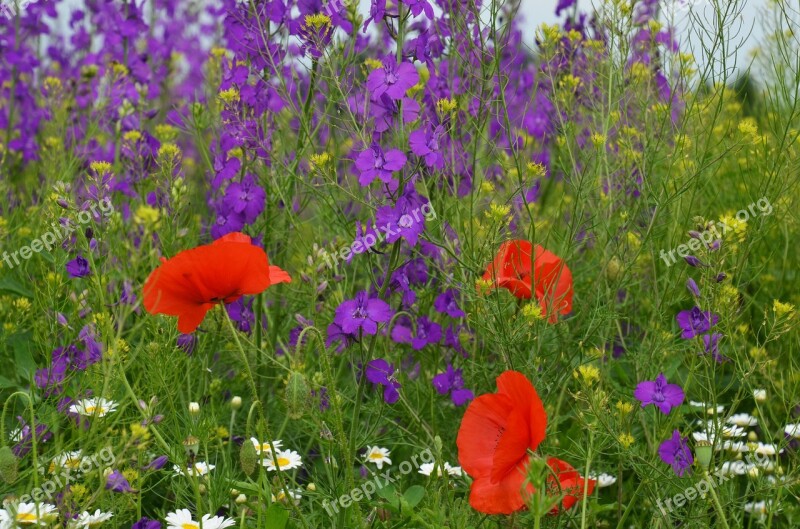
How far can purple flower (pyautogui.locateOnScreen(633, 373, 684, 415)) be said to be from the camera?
7.07 ft

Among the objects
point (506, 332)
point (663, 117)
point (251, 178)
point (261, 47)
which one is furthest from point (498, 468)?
point (261, 47)

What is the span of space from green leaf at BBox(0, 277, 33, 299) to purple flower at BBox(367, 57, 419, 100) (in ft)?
4.81

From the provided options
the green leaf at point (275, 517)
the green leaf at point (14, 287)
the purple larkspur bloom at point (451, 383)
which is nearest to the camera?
the green leaf at point (275, 517)

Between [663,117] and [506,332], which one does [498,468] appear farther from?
[663,117]

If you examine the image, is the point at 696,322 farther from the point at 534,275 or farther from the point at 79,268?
the point at 79,268

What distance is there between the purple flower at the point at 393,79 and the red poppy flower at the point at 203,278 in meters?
0.56

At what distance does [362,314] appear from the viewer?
86.3 inches

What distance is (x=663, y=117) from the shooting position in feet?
8.02

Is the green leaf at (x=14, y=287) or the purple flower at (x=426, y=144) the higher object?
the purple flower at (x=426, y=144)

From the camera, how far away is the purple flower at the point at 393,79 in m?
2.10

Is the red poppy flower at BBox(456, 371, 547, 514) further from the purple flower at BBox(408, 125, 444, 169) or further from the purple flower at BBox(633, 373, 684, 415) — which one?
the purple flower at BBox(408, 125, 444, 169)

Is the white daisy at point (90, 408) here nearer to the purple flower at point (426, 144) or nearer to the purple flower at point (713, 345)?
the purple flower at point (426, 144)
